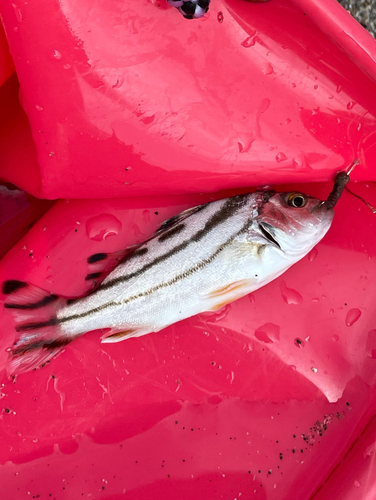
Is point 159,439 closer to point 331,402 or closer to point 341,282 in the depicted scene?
point 331,402

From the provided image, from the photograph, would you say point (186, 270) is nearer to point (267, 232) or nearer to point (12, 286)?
point (267, 232)

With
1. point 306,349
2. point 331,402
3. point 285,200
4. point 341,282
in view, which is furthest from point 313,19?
point 331,402

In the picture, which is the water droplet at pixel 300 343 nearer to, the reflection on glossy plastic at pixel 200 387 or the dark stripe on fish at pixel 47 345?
the reflection on glossy plastic at pixel 200 387

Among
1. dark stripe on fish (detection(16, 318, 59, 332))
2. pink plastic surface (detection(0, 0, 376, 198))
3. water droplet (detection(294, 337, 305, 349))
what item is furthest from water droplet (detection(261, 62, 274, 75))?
dark stripe on fish (detection(16, 318, 59, 332))

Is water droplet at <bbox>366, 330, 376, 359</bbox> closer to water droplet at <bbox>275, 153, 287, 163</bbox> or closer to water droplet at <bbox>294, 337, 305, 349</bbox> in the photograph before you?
water droplet at <bbox>294, 337, 305, 349</bbox>

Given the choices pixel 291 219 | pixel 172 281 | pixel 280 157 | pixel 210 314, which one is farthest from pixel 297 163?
pixel 210 314

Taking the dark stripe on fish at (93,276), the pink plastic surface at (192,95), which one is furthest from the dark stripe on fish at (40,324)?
the pink plastic surface at (192,95)
